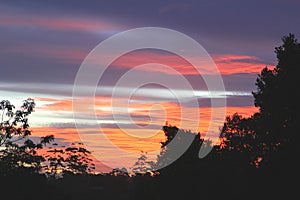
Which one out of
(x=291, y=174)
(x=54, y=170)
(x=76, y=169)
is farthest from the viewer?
(x=76, y=169)

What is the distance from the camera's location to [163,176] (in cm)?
5569

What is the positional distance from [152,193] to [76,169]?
5846 centimetres

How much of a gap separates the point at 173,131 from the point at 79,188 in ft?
161

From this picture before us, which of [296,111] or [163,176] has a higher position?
[296,111]

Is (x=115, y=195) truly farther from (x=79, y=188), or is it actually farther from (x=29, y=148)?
(x=29, y=148)

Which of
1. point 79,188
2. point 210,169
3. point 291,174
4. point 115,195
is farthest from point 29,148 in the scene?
point 79,188

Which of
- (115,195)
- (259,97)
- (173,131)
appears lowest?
(115,195)

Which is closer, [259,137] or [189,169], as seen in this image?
[189,169]

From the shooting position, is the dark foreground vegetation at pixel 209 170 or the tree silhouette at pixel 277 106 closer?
the dark foreground vegetation at pixel 209 170

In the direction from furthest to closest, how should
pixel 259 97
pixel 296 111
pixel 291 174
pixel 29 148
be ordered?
pixel 259 97 < pixel 296 111 < pixel 29 148 < pixel 291 174

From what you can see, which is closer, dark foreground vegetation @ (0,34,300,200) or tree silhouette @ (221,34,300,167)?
dark foreground vegetation @ (0,34,300,200)

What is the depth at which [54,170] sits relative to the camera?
99.2 metres

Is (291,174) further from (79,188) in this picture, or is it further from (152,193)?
(79,188)

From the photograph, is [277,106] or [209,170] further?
[277,106]
